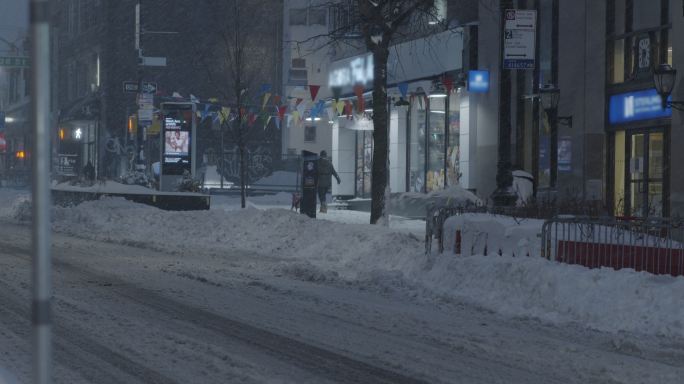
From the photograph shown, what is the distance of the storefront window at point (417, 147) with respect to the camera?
33.3m

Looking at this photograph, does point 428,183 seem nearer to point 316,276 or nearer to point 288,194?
point 288,194

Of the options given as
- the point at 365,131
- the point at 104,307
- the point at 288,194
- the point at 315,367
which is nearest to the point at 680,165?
the point at 104,307

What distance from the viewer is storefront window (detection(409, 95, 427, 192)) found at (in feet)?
109

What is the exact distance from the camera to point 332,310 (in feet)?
37.5

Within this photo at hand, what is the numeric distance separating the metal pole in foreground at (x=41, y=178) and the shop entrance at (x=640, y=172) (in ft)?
64.5

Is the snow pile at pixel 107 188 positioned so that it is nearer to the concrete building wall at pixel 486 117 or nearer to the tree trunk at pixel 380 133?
the tree trunk at pixel 380 133

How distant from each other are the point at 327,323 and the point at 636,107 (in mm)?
14410

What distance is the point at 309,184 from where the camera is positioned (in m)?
28.5

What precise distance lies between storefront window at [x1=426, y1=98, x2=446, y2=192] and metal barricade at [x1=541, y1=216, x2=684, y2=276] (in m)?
18.8

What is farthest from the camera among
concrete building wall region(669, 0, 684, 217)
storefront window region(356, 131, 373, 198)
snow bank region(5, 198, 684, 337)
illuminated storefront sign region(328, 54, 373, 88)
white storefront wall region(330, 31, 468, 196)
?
storefront window region(356, 131, 373, 198)

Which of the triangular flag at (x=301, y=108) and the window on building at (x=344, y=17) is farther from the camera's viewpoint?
the triangular flag at (x=301, y=108)

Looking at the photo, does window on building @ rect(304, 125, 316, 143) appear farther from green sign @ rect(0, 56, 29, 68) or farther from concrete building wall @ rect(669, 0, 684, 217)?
concrete building wall @ rect(669, 0, 684, 217)

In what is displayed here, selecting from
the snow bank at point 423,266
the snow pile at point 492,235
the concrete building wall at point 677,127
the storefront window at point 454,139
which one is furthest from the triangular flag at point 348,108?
the snow pile at point 492,235

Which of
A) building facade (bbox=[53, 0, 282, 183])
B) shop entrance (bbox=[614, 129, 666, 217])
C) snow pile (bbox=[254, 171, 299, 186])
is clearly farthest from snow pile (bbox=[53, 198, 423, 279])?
building facade (bbox=[53, 0, 282, 183])
